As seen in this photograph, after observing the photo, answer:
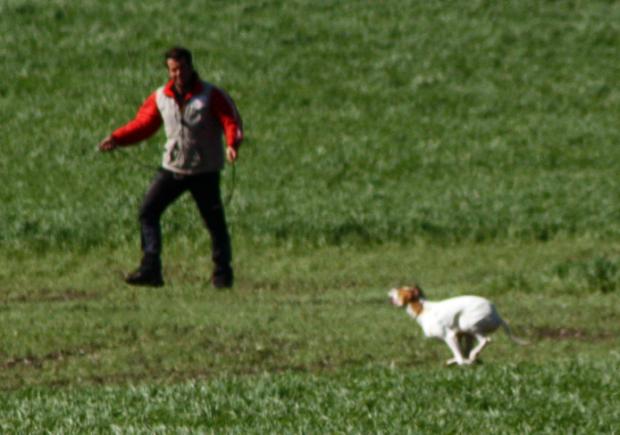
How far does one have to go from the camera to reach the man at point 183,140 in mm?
14878

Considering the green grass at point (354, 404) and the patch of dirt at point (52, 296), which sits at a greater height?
the patch of dirt at point (52, 296)

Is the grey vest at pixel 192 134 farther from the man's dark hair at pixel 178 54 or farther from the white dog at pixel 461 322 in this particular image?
the white dog at pixel 461 322

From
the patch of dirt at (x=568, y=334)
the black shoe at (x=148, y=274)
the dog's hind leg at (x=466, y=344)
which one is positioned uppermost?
the black shoe at (x=148, y=274)

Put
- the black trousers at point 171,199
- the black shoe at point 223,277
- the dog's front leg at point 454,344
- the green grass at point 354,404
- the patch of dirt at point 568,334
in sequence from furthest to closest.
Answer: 1. the black shoe at point 223,277
2. the black trousers at point 171,199
3. the patch of dirt at point 568,334
4. the dog's front leg at point 454,344
5. the green grass at point 354,404

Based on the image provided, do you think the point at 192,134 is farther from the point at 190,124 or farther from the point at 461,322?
the point at 461,322

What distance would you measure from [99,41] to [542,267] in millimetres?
14561

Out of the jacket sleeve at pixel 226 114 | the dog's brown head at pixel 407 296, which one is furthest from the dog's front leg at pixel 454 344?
the jacket sleeve at pixel 226 114

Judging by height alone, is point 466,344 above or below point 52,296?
below

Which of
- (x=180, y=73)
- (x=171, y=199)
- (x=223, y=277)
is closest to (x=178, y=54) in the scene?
(x=180, y=73)

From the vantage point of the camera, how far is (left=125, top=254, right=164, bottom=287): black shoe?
614 inches

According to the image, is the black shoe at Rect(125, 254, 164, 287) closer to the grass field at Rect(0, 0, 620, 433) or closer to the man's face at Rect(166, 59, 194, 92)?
the grass field at Rect(0, 0, 620, 433)

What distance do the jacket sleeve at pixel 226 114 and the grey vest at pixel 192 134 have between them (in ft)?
0.21

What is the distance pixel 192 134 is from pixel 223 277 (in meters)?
1.69

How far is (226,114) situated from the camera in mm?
14938
